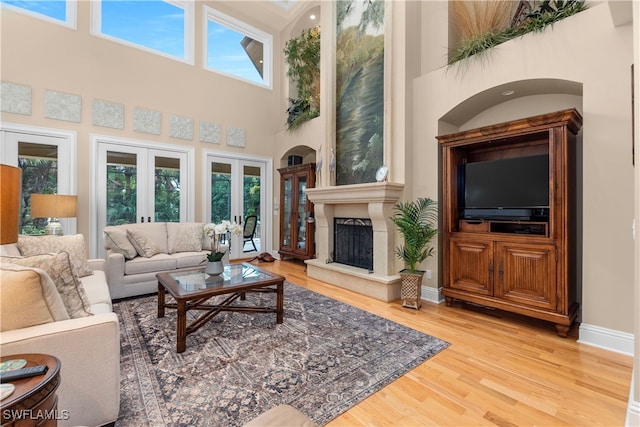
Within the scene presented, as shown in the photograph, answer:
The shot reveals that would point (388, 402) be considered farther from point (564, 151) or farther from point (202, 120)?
point (202, 120)

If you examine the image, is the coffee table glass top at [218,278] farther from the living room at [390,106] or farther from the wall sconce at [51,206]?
the wall sconce at [51,206]

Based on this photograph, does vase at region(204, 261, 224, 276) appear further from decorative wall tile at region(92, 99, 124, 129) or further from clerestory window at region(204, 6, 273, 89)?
clerestory window at region(204, 6, 273, 89)

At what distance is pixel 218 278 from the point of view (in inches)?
119

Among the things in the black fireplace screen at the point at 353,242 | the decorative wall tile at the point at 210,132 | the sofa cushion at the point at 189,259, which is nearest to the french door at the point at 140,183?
the decorative wall tile at the point at 210,132

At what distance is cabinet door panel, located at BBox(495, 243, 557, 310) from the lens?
2752 millimetres

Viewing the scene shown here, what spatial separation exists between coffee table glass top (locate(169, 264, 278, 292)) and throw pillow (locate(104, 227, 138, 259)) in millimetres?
1239

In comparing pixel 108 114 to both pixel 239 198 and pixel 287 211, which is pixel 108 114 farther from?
pixel 287 211

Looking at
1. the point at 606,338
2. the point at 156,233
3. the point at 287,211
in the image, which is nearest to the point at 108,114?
the point at 156,233

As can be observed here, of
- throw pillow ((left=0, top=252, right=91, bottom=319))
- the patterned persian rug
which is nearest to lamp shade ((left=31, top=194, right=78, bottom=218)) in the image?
the patterned persian rug

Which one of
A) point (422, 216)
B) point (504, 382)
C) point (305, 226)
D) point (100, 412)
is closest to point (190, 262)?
point (305, 226)

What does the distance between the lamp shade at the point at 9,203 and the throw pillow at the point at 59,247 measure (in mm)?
1935

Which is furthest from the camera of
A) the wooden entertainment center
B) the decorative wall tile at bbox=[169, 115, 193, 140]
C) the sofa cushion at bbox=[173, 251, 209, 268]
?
the decorative wall tile at bbox=[169, 115, 193, 140]

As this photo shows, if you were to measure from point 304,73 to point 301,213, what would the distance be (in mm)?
3107

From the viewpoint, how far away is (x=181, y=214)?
5.61 metres
